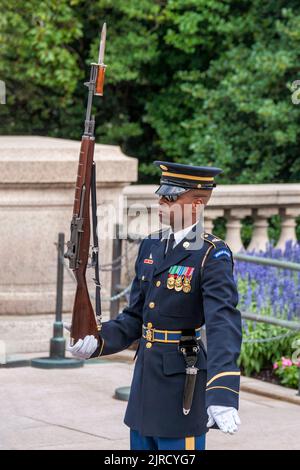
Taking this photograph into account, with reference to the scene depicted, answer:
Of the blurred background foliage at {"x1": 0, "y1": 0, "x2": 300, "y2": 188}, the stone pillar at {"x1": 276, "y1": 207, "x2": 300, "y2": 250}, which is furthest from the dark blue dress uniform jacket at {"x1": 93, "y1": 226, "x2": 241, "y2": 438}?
the blurred background foliage at {"x1": 0, "y1": 0, "x2": 300, "y2": 188}

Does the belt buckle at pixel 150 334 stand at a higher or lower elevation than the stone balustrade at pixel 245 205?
lower

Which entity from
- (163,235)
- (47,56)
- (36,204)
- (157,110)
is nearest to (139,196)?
(36,204)

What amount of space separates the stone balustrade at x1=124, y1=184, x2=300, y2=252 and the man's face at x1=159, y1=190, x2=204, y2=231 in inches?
198

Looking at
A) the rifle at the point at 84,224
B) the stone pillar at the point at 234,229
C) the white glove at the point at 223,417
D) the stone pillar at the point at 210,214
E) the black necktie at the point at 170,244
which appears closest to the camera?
the white glove at the point at 223,417

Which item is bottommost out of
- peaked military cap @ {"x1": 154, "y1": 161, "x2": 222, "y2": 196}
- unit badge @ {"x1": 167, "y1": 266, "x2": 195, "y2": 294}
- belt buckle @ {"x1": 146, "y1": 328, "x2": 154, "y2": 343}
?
belt buckle @ {"x1": 146, "y1": 328, "x2": 154, "y2": 343}

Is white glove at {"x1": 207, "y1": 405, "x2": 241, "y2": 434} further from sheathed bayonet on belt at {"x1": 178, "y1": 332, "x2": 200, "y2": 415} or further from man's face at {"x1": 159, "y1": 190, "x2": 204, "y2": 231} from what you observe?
man's face at {"x1": 159, "y1": 190, "x2": 204, "y2": 231}

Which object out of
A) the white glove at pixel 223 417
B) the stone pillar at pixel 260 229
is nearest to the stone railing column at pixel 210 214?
the stone pillar at pixel 260 229

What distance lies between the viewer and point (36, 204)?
9.82 m

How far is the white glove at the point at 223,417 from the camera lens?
180 inches

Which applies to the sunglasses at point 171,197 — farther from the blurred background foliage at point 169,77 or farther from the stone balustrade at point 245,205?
the blurred background foliage at point 169,77

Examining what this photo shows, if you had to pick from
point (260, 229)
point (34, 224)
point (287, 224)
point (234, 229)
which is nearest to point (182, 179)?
point (34, 224)

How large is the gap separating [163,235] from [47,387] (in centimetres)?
345

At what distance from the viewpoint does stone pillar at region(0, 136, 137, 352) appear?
384 inches

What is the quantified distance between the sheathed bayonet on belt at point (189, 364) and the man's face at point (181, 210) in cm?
46
